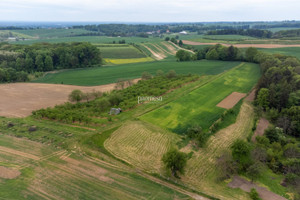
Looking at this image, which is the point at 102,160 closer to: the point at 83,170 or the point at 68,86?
the point at 83,170

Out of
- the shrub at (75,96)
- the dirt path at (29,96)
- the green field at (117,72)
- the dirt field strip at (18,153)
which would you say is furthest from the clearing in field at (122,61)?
the dirt field strip at (18,153)

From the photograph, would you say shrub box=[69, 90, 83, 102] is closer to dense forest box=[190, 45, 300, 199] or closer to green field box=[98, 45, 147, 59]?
dense forest box=[190, 45, 300, 199]

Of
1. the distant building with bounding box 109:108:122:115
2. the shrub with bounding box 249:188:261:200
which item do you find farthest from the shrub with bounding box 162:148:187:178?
the distant building with bounding box 109:108:122:115

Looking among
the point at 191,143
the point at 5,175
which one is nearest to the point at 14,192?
the point at 5,175

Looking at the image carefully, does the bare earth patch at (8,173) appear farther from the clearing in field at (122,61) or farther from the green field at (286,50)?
the green field at (286,50)

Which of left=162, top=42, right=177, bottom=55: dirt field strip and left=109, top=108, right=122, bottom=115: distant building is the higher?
left=162, top=42, right=177, bottom=55: dirt field strip

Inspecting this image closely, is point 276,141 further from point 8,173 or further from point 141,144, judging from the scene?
point 8,173

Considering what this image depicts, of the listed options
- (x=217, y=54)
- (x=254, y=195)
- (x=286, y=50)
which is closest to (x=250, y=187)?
(x=254, y=195)
